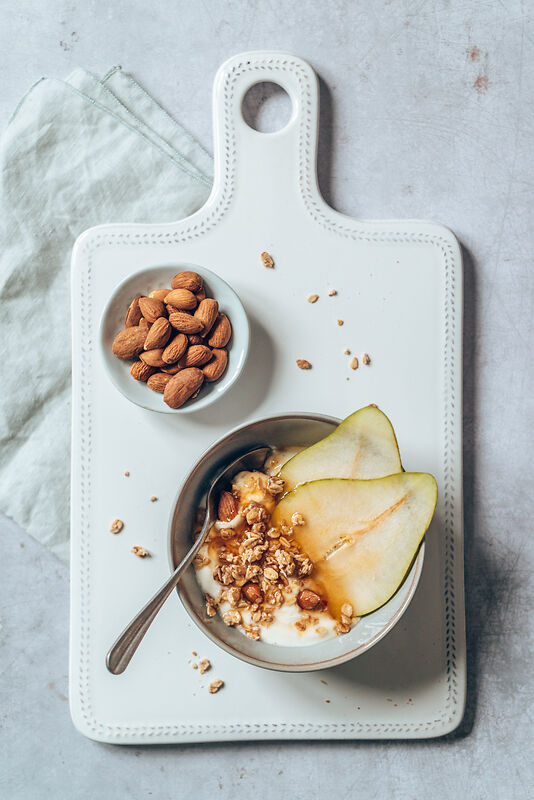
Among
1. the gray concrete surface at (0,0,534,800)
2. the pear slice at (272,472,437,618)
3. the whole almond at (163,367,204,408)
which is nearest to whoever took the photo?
the pear slice at (272,472,437,618)

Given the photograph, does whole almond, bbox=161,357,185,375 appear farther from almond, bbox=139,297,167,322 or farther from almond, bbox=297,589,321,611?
almond, bbox=297,589,321,611

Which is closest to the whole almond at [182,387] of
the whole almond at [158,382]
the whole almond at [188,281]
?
the whole almond at [158,382]


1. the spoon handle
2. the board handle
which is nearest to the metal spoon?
the spoon handle

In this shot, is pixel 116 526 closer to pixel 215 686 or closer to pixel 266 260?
pixel 215 686

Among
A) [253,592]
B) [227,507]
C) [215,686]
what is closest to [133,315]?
[227,507]

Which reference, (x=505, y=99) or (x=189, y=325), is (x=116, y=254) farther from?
(x=505, y=99)

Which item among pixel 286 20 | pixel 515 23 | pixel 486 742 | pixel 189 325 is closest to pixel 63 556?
pixel 189 325

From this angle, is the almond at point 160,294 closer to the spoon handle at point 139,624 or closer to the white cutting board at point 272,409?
the white cutting board at point 272,409
